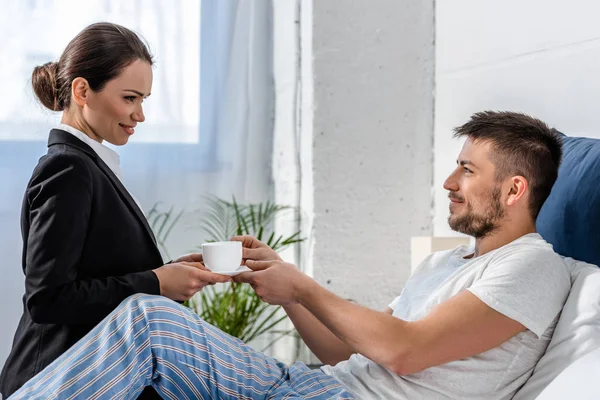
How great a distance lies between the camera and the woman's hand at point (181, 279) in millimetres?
1676

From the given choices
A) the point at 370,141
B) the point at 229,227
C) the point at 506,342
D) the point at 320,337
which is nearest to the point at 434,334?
the point at 506,342

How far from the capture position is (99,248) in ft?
5.50

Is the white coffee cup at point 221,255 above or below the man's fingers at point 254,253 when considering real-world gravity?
above

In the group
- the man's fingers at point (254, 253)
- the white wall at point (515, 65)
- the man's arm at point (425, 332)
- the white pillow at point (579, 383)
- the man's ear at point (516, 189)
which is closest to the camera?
the white pillow at point (579, 383)

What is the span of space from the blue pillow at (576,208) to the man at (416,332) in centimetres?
4

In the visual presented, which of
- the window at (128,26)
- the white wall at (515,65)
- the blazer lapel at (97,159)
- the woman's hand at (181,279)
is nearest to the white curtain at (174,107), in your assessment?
the window at (128,26)

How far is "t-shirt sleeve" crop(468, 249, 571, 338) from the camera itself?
1.51 m

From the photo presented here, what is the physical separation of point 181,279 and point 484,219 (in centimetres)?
72

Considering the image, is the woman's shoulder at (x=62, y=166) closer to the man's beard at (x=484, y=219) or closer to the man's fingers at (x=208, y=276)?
the man's fingers at (x=208, y=276)

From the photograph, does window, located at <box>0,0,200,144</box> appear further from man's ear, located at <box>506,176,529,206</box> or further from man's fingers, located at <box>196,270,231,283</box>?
man's ear, located at <box>506,176,529,206</box>

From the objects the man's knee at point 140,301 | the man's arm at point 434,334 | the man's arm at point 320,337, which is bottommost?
the man's arm at point 320,337

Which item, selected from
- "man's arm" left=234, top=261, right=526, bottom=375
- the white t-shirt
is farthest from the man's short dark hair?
"man's arm" left=234, top=261, right=526, bottom=375

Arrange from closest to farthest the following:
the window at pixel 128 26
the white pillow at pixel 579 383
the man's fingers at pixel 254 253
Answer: the white pillow at pixel 579 383, the man's fingers at pixel 254 253, the window at pixel 128 26

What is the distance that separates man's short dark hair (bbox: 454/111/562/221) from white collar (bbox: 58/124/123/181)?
899 millimetres
